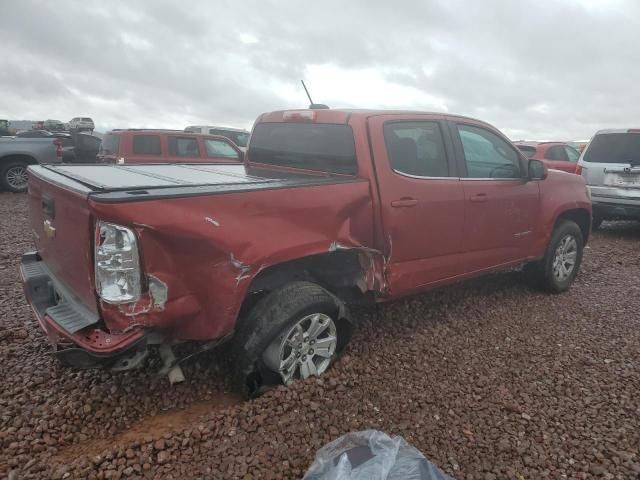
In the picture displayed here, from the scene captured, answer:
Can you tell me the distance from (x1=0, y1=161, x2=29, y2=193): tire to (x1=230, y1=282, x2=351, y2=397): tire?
1007cm

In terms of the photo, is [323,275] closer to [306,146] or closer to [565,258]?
[306,146]

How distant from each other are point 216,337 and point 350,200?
1.17m

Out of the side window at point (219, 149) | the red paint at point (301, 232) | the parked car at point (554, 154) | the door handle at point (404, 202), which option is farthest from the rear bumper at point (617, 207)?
the side window at point (219, 149)

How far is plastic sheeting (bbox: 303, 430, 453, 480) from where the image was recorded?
6.33 ft

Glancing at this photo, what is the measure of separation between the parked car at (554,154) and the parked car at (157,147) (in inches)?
263

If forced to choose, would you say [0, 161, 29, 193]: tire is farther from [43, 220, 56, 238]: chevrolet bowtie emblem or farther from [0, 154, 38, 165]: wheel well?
[43, 220, 56, 238]: chevrolet bowtie emblem

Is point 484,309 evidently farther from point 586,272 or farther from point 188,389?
point 188,389

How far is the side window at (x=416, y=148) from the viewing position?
3342 mm

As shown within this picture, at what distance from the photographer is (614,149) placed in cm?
775

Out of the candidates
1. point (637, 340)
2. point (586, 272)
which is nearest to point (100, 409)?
point (637, 340)

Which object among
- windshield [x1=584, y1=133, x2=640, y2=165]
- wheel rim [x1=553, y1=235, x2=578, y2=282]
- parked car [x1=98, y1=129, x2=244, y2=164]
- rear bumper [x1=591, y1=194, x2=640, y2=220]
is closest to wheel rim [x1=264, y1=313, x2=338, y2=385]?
wheel rim [x1=553, y1=235, x2=578, y2=282]

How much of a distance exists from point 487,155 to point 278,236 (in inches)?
90.7

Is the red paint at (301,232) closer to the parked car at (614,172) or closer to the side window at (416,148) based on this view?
the side window at (416,148)

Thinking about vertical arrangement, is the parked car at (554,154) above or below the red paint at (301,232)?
above
